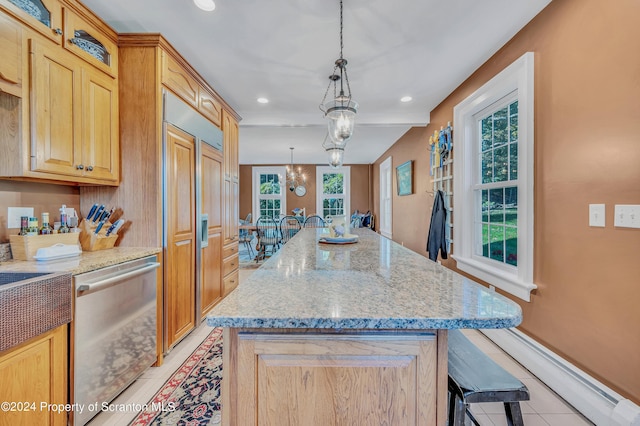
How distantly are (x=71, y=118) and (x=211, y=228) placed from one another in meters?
1.46

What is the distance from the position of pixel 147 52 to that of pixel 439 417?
2688 millimetres

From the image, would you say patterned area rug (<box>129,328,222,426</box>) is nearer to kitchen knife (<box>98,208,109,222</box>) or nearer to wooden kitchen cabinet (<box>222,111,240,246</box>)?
kitchen knife (<box>98,208,109,222</box>)

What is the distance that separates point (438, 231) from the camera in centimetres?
324

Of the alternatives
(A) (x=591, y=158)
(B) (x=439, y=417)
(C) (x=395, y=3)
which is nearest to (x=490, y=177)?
(A) (x=591, y=158)

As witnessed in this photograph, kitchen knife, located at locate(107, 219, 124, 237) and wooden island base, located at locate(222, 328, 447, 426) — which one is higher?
kitchen knife, located at locate(107, 219, 124, 237)

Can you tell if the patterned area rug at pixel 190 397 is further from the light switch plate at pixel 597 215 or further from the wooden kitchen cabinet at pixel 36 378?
the light switch plate at pixel 597 215

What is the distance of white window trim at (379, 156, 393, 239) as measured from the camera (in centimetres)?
624

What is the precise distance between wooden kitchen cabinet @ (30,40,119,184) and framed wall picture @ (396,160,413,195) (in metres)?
4.02

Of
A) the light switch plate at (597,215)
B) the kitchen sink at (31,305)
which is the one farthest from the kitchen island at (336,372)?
the light switch plate at (597,215)

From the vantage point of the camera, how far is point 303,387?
76 centimetres

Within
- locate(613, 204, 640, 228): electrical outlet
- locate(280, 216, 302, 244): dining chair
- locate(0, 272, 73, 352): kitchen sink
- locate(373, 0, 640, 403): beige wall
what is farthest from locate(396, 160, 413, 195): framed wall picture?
locate(0, 272, 73, 352): kitchen sink

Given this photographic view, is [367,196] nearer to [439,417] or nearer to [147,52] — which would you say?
[147,52]

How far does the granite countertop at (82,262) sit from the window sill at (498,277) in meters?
2.68

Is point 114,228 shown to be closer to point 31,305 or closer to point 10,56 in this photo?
point 31,305
